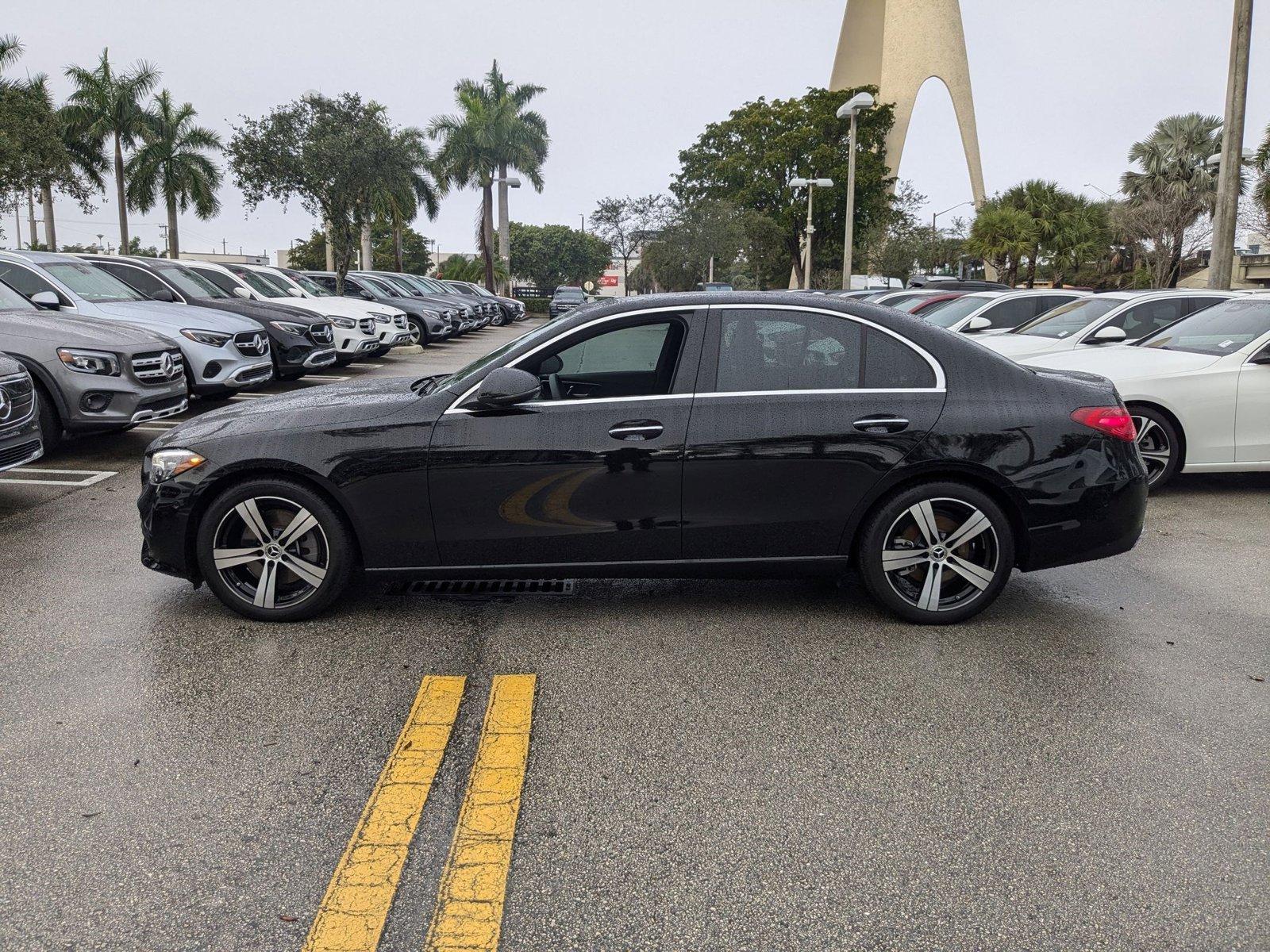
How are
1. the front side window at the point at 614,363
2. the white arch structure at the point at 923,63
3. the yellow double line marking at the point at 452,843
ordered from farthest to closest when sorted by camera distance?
the white arch structure at the point at 923,63 < the front side window at the point at 614,363 < the yellow double line marking at the point at 452,843

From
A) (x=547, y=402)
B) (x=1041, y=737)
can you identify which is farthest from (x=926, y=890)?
(x=547, y=402)

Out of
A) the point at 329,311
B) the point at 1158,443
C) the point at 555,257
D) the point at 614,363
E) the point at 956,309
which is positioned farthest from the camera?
the point at 555,257

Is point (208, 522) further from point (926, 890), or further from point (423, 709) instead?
point (926, 890)

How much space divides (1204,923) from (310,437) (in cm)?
374

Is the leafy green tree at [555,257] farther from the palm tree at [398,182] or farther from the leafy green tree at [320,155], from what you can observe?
the leafy green tree at [320,155]

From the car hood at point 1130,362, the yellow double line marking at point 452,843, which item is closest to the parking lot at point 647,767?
the yellow double line marking at point 452,843

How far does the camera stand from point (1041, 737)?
12.2 feet

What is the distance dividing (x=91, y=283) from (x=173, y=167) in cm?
3712

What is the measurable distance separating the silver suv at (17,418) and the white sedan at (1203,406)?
24.6 ft

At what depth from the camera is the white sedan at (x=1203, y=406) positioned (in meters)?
7.64

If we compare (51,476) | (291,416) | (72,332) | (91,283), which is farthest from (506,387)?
(91,283)

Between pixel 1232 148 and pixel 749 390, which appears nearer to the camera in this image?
pixel 749 390

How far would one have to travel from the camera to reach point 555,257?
106m

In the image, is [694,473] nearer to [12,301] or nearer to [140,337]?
[140,337]
